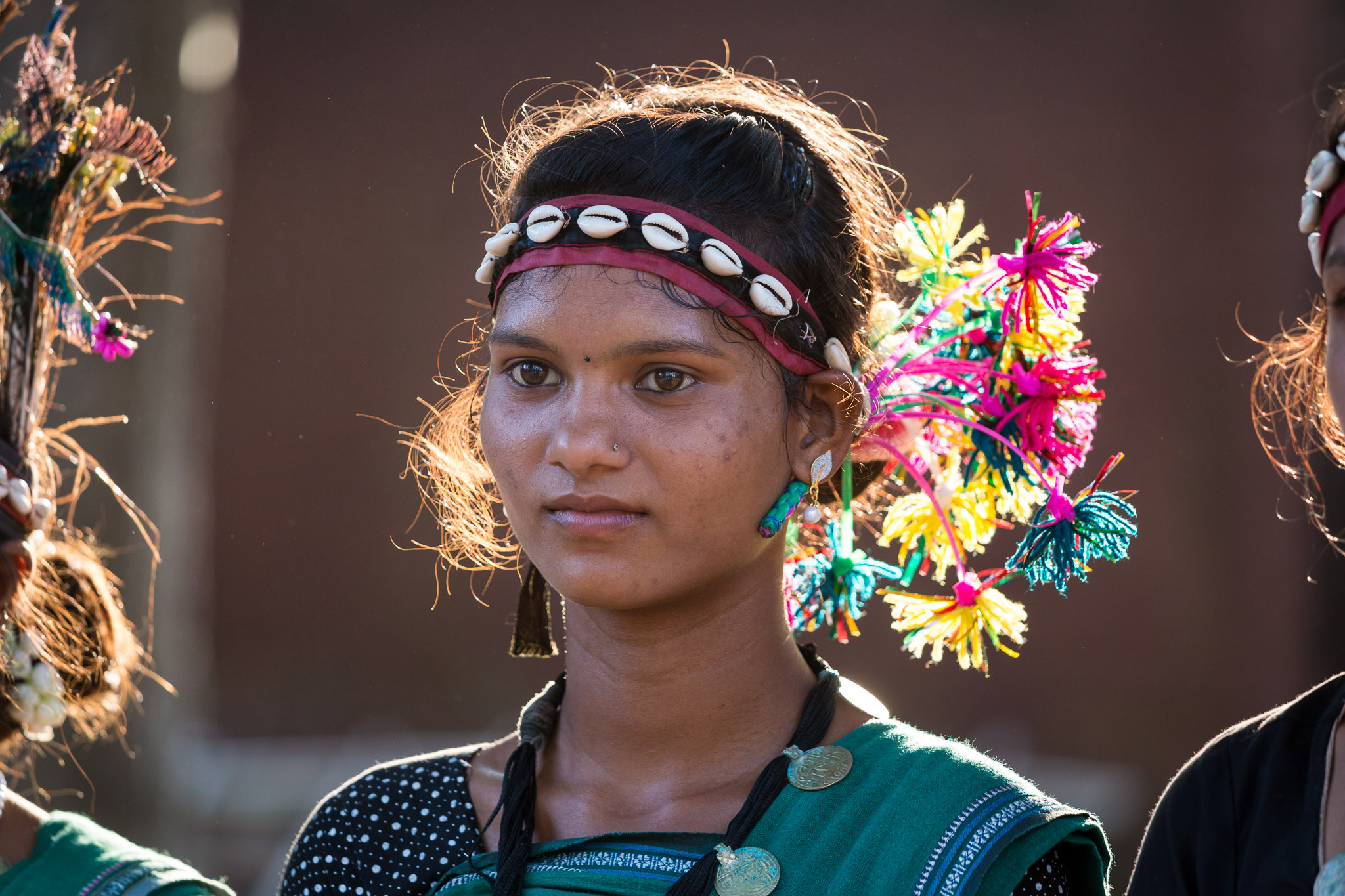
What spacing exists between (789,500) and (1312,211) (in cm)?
80

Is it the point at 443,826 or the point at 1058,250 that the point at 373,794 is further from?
the point at 1058,250

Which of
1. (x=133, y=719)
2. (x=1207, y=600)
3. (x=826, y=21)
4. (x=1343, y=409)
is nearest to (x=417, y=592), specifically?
(x=133, y=719)

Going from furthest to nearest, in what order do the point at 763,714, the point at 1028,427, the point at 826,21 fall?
the point at 826,21
the point at 1028,427
the point at 763,714

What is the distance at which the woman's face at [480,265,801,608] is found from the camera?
1818mm

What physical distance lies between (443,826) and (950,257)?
1228 mm

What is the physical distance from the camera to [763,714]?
2000mm

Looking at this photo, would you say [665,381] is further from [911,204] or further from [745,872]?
[911,204]

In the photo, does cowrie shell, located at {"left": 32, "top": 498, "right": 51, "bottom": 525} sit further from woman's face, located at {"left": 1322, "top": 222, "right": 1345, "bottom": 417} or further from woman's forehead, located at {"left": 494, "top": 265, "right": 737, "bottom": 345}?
woman's face, located at {"left": 1322, "top": 222, "right": 1345, "bottom": 417}

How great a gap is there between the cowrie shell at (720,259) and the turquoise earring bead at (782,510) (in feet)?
1.05

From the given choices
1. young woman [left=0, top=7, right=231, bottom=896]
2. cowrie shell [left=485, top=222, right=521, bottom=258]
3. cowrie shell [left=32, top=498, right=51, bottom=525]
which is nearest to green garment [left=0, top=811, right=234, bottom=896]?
young woman [left=0, top=7, right=231, bottom=896]

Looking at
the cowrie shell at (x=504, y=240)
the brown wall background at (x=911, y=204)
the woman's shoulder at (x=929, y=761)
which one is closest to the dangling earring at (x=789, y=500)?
the woman's shoulder at (x=929, y=761)

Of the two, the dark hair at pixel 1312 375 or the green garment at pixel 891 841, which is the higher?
the dark hair at pixel 1312 375

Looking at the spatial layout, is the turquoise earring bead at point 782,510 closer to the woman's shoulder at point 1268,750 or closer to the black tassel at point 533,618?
the black tassel at point 533,618

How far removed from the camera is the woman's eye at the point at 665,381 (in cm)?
186
